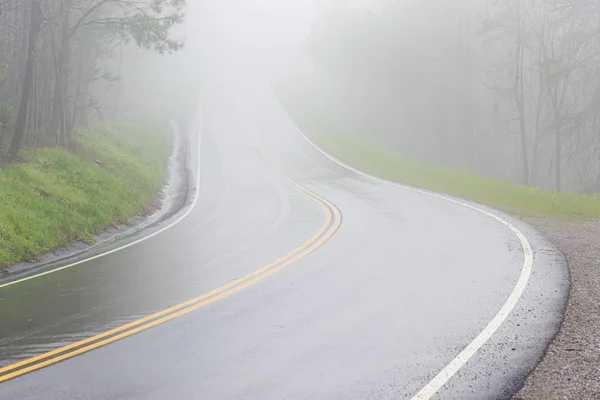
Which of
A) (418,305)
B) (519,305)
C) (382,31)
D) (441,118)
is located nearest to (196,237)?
(418,305)

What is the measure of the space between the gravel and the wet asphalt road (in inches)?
7.1

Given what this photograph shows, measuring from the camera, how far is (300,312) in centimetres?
770

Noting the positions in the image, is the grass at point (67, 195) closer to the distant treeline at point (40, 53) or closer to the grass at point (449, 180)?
the distant treeline at point (40, 53)

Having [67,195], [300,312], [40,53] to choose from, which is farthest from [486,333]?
[40,53]

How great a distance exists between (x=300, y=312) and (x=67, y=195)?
31.4 ft

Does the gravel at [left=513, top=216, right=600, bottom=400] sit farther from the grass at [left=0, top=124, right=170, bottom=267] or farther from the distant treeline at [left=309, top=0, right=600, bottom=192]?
the distant treeline at [left=309, top=0, right=600, bottom=192]

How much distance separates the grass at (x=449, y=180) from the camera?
57.7ft

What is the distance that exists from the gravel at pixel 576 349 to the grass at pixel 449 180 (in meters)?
6.68

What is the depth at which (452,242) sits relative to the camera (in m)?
12.1

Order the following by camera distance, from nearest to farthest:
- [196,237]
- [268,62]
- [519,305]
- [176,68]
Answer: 1. [519,305]
2. [196,237]
3. [176,68]
4. [268,62]

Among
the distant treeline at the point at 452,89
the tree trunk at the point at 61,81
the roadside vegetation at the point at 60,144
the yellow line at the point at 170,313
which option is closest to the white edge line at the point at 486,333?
the yellow line at the point at 170,313

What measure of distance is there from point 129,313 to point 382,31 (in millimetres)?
42369

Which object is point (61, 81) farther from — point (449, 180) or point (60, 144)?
point (449, 180)

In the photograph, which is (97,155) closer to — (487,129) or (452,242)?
(452,242)
